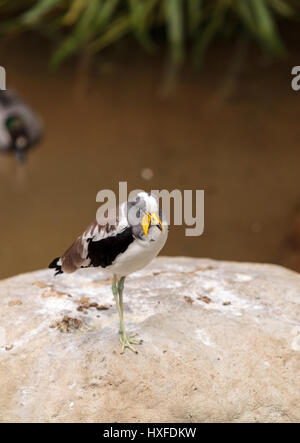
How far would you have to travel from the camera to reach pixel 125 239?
59.7 inches

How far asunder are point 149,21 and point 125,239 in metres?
2.58

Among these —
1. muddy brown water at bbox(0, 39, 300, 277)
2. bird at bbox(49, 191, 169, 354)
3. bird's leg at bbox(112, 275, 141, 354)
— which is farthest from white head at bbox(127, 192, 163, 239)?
muddy brown water at bbox(0, 39, 300, 277)

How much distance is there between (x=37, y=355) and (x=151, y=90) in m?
2.49

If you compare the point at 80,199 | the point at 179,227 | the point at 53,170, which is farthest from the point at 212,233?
the point at 53,170

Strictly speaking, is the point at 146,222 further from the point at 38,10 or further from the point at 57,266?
the point at 38,10

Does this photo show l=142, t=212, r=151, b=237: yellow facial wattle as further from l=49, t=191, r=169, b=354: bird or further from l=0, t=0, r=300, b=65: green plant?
l=0, t=0, r=300, b=65: green plant

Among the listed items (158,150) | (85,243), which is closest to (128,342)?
(85,243)

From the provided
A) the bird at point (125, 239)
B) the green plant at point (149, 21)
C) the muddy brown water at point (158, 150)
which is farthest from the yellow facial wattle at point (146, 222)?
the green plant at point (149, 21)

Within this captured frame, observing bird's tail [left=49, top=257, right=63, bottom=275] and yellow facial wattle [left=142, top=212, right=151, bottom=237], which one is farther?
bird's tail [left=49, top=257, right=63, bottom=275]

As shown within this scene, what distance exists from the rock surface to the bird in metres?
0.11

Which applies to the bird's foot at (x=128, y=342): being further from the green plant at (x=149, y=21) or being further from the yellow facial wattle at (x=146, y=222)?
the green plant at (x=149, y=21)

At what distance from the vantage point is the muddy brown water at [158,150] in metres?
3.29

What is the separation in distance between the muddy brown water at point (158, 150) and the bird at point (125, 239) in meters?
1.55

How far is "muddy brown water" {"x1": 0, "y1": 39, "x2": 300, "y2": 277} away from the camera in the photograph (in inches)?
129
